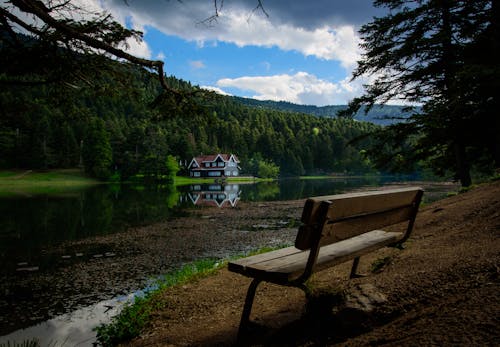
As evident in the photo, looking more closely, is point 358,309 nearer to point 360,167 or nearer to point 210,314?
point 210,314

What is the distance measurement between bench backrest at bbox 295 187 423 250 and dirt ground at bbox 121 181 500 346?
1.91 ft

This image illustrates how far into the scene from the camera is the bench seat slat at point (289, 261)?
299cm

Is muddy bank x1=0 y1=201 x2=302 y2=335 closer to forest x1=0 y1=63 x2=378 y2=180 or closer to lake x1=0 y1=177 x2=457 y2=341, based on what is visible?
lake x1=0 y1=177 x2=457 y2=341

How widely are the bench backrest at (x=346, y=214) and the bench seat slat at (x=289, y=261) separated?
0.85ft

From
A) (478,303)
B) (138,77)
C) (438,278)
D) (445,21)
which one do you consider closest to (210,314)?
(438,278)

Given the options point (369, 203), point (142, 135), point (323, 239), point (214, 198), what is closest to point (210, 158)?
point (142, 135)

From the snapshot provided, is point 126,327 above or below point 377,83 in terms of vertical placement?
below

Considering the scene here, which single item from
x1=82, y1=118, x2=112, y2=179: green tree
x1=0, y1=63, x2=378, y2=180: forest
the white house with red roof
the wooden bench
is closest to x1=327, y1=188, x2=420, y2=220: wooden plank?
the wooden bench

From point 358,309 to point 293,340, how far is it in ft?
2.39

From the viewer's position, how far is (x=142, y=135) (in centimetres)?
6462

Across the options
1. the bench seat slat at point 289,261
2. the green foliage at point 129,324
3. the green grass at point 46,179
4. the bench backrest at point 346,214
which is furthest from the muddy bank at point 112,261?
the green grass at point 46,179

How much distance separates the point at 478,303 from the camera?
2523 millimetres

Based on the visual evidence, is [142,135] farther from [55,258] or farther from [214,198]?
[55,258]

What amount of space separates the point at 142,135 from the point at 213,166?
2299cm
